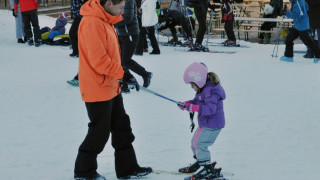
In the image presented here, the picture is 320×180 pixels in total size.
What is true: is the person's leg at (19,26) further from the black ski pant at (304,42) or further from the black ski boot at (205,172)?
the black ski boot at (205,172)

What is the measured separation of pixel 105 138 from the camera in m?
3.79

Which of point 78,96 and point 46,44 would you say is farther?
point 46,44

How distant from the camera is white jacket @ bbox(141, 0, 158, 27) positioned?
411 inches

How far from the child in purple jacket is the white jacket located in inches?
266

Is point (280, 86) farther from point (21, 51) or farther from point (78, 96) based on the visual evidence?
point (21, 51)

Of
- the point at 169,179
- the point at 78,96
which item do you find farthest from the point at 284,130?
the point at 78,96

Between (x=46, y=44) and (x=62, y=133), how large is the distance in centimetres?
Result: 763

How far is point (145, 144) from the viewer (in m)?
4.90

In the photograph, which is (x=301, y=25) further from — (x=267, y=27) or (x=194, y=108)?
(x=194, y=108)

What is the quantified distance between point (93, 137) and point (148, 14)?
6.92 meters

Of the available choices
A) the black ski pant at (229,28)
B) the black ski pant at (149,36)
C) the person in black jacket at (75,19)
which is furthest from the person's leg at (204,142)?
the black ski pant at (229,28)

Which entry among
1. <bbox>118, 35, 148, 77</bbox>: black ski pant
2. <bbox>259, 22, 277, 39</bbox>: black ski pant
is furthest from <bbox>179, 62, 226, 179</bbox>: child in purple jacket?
<bbox>259, 22, 277, 39</bbox>: black ski pant

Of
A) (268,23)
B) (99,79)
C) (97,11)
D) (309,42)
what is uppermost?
(97,11)

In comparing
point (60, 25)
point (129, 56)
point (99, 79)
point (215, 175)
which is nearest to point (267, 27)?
point (60, 25)
